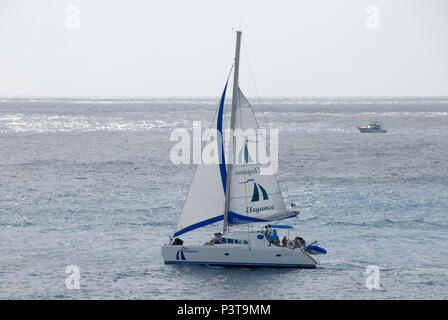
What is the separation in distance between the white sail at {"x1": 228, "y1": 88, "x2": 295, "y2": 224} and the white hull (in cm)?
202

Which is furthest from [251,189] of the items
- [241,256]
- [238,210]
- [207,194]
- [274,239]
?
[241,256]

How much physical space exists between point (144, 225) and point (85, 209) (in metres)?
8.29

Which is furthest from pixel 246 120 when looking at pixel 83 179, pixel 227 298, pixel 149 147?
pixel 149 147

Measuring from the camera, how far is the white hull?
39.5 meters

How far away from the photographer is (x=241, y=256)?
130ft

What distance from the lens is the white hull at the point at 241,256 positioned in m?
39.5

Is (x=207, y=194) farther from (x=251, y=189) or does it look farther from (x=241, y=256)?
Result: (x=241, y=256)

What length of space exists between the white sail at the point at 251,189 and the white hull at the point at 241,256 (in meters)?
2.02

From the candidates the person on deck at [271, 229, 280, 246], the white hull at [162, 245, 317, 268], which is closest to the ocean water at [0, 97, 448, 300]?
the white hull at [162, 245, 317, 268]

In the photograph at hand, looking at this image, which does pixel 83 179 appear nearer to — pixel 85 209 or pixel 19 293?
pixel 85 209

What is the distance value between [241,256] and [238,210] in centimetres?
281

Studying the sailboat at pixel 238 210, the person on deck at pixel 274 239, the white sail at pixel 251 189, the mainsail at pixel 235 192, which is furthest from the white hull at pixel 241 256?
the white sail at pixel 251 189

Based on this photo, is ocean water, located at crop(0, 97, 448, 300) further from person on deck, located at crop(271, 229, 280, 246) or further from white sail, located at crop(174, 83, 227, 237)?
white sail, located at crop(174, 83, 227, 237)
